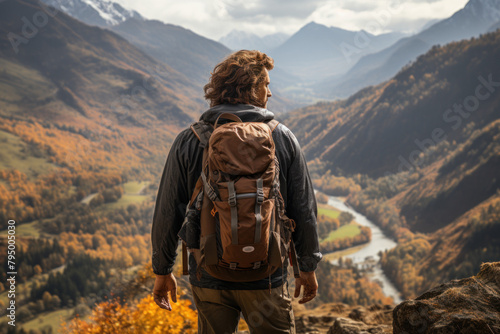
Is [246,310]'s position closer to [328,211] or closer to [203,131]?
[203,131]

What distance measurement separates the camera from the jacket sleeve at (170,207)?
2.73m

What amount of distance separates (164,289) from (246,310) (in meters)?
0.83

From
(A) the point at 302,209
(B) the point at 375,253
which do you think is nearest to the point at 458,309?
(A) the point at 302,209

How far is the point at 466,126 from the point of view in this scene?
140 m

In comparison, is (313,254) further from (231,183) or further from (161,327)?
(161,327)

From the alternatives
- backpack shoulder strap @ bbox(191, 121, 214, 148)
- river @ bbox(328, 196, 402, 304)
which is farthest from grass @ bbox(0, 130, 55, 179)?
backpack shoulder strap @ bbox(191, 121, 214, 148)

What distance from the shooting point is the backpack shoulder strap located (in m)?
2.61

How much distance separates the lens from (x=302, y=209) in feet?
9.10

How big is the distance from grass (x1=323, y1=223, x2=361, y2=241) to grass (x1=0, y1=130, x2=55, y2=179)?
11232 centimetres

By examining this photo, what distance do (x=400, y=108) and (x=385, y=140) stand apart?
17963mm

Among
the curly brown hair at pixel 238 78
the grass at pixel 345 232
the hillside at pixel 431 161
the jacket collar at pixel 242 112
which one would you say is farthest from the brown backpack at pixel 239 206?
the grass at pixel 345 232

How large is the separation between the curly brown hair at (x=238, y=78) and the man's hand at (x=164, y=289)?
1534mm

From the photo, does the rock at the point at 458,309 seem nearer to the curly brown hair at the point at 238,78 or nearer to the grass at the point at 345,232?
the curly brown hair at the point at 238,78

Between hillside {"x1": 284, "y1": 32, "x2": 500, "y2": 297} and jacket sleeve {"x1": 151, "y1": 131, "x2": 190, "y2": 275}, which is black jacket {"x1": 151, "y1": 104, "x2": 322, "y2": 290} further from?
hillside {"x1": 284, "y1": 32, "x2": 500, "y2": 297}
